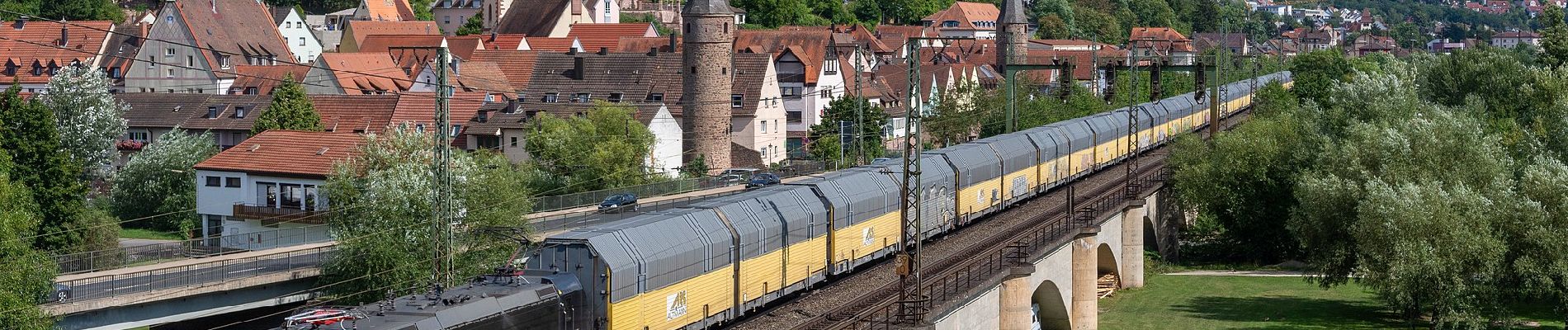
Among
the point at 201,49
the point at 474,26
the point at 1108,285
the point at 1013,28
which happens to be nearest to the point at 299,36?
the point at 474,26

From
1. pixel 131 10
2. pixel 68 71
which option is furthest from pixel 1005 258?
pixel 131 10

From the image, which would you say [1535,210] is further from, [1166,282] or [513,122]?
[513,122]

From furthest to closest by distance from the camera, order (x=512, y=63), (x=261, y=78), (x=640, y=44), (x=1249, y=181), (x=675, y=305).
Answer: (x=640, y=44), (x=512, y=63), (x=261, y=78), (x=1249, y=181), (x=675, y=305)

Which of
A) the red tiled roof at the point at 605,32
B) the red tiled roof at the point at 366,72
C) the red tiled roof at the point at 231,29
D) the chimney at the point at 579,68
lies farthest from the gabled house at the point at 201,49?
the chimney at the point at 579,68

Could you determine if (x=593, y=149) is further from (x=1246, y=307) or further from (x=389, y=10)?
(x=389, y=10)

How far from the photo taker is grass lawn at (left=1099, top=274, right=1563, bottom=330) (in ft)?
195

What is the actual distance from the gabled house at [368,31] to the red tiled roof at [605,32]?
12.8 m

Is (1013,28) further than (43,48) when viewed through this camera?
Yes

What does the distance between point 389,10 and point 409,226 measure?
14514 centimetres

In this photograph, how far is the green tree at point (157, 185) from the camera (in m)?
79.9

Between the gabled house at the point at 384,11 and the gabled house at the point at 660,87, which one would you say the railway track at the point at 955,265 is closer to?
the gabled house at the point at 660,87

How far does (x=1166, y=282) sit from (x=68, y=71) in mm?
57791

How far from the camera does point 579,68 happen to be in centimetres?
10612

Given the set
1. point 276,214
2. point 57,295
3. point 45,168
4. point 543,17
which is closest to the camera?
point 57,295
